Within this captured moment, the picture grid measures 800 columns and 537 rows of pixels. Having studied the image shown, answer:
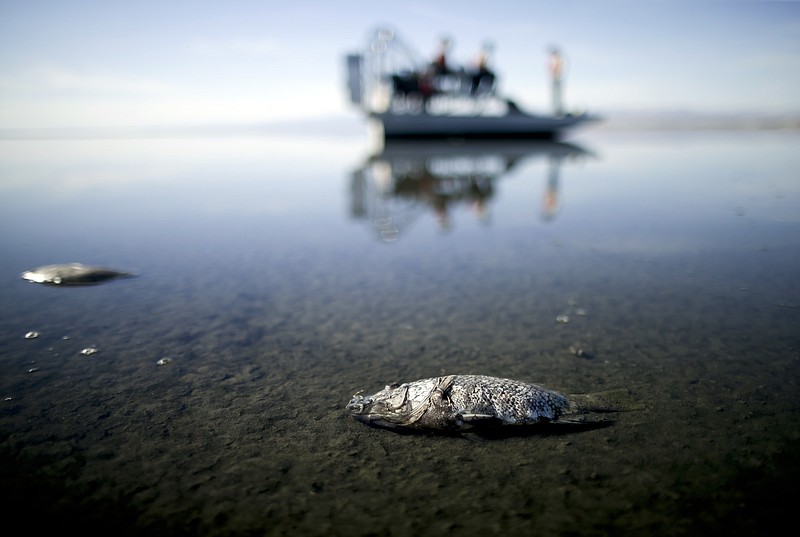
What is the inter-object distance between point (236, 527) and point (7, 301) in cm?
400

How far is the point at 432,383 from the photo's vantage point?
9.50 ft

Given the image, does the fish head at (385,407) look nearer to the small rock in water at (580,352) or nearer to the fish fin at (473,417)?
the fish fin at (473,417)

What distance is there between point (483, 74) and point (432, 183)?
1057cm

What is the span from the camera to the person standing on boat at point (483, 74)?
20.3 m

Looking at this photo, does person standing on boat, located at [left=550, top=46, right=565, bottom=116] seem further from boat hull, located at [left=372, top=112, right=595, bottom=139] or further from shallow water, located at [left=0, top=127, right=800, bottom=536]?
shallow water, located at [left=0, top=127, right=800, bottom=536]

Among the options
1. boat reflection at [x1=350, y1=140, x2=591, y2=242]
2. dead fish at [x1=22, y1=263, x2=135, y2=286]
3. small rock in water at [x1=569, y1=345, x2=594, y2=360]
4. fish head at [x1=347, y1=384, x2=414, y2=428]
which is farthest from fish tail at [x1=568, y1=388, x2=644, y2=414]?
dead fish at [x1=22, y1=263, x2=135, y2=286]

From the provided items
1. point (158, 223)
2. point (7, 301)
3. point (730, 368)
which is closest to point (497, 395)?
point (730, 368)

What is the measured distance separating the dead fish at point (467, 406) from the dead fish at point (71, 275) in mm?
3800

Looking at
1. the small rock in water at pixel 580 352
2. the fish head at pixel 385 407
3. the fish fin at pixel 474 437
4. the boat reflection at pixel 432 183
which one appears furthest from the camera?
the boat reflection at pixel 432 183

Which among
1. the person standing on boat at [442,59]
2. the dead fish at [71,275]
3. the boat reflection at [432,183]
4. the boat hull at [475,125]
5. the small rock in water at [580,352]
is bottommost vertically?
the small rock in water at [580,352]

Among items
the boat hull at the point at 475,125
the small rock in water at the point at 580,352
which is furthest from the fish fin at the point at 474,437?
the boat hull at the point at 475,125

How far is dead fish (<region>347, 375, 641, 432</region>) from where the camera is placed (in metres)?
2.71

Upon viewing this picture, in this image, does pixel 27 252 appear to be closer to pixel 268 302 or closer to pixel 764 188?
pixel 268 302

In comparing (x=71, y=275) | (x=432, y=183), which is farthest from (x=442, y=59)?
(x=71, y=275)
